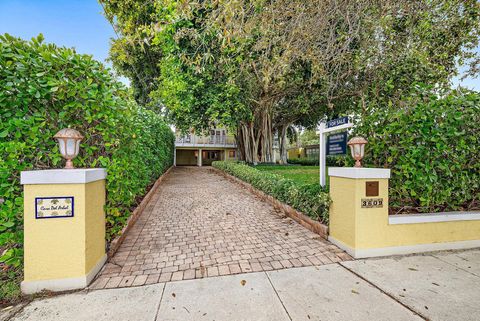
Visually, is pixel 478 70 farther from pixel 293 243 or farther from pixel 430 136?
pixel 293 243

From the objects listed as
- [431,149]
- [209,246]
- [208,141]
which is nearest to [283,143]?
[208,141]

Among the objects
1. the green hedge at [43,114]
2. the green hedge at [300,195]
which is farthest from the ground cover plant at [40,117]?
the green hedge at [300,195]

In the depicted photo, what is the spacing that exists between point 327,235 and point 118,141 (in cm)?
361

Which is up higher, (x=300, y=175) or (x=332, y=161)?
(x=332, y=161)

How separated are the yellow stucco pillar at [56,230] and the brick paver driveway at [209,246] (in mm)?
367

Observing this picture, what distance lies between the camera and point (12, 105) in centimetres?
237

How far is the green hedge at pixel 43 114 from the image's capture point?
7.52 feet

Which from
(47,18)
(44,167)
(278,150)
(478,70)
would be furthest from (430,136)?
(278,150)

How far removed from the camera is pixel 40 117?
246 centimetres

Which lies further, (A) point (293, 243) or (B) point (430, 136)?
(A) point (293, 243)

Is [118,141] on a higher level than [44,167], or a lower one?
higher

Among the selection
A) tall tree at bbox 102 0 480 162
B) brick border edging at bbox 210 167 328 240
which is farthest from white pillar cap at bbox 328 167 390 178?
tall tree at bbox 102 0 480 162

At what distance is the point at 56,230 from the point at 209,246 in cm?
195

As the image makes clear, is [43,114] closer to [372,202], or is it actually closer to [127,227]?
[127,227]
